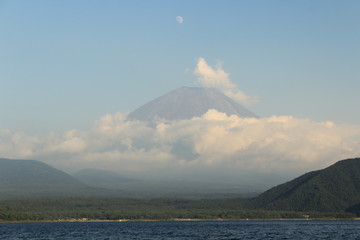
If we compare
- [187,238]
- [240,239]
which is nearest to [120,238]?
[187,238]

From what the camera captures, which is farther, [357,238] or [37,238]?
[37,238]

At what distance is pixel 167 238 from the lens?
195 meters

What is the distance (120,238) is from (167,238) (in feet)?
53.2

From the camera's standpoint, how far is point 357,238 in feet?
611

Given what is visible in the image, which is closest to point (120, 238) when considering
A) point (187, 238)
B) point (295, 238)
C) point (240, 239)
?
point (187, 238)

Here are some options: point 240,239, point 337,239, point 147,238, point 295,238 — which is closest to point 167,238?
point 147,238

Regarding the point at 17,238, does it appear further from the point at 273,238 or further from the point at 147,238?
the point at 273,238

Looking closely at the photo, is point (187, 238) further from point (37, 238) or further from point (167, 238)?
point (37, 238)

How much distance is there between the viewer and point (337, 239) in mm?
180250

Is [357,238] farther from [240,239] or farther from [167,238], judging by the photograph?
[167,238]

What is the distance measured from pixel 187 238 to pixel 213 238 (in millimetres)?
8423

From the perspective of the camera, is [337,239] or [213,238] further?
[213,238]

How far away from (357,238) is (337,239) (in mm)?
10032

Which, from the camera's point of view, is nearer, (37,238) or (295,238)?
(295,238)
